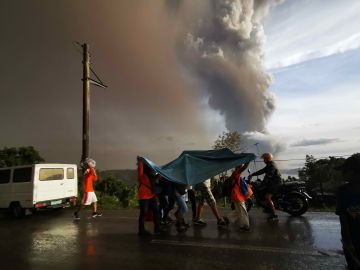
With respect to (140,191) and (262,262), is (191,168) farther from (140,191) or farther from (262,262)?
Result: (262,262)

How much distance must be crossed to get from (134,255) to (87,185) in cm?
622

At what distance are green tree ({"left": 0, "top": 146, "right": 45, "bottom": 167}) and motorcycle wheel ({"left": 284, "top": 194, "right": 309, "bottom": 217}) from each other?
46615mm

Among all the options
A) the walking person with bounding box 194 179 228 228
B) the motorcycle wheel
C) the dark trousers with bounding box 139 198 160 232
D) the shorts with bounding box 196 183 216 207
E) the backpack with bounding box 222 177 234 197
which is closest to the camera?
the dark trousers with bounding box 139 198 160 232

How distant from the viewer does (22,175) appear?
52.0 feet

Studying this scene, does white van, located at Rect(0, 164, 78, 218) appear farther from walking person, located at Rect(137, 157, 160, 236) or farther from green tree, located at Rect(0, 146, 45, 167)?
green tree, located at Rect(0, 146, 45, 167)

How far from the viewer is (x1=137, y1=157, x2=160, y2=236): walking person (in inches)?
392

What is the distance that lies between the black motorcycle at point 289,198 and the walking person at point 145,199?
3173 millimetres

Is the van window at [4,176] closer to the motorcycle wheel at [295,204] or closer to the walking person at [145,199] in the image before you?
the walking person at [145,199]

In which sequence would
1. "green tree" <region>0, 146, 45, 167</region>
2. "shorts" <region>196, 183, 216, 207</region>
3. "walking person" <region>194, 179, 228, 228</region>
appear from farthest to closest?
1. "green tree" <region>0, 146, 45, 167</region>
2. "shorts" <region>196, 183, 216, 207</region>
3. "walking person" <region>194, 179, 228, 228</region>

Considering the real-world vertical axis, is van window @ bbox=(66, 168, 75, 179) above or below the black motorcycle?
above

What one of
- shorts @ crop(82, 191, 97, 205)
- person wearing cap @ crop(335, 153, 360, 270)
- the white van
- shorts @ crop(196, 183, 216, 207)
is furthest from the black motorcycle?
the white van

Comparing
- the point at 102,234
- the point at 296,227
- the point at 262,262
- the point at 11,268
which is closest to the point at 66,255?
the point at 11,268

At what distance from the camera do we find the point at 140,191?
1002 cm

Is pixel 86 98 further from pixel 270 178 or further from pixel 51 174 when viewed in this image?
pixel 270 178
